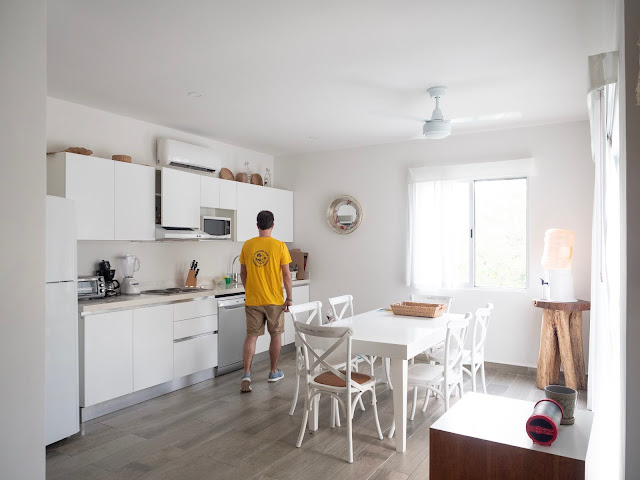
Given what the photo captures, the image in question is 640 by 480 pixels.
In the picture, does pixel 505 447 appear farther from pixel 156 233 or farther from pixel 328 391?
pixel 156 233

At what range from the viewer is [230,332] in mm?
4977

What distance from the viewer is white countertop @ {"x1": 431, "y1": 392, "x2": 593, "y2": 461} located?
1809mm

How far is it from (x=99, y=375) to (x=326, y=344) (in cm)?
179

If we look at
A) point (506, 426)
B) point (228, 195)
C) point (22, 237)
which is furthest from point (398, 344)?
point (228, 195)

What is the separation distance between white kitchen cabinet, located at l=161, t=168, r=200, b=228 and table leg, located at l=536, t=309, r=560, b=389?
11.3ft

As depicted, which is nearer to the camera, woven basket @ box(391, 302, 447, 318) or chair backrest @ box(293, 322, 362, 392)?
chair backrest @ box(293, 322, 362, 392)

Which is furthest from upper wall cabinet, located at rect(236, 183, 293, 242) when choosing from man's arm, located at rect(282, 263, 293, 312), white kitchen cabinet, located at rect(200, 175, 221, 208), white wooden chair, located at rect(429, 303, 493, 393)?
white wooden chair, located at rect(429, 303, 493, 393)

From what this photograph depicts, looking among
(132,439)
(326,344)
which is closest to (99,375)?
(132,439)

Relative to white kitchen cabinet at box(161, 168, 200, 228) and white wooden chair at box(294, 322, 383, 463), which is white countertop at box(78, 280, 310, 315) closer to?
white kitchen cabinet at box(161, 168, 200, 228)

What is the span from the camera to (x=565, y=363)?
4.36m

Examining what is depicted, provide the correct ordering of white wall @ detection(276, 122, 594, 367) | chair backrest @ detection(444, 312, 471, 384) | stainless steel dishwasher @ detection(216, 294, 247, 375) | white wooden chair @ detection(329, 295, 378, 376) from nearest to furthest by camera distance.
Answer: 1. chair backrest @ detection(444, 312, 471, 384)
2. white wooden chair @ detection(329, 295, 378, 376)
3. white wall @ detection(276, 122, 594, 367)
4. stainless steel dishwasher @ detection(216, 294, 247, 375)

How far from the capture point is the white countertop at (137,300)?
12.0 feet

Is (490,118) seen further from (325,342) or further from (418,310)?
(325,342)

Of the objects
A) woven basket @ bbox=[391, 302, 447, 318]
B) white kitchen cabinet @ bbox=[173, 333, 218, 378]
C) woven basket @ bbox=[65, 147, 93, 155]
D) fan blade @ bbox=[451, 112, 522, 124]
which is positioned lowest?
white kitchen cabinet @ bbox=[173, 333, 218, 378]
